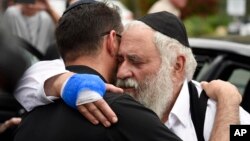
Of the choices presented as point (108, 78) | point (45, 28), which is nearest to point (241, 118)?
point (108, 78)

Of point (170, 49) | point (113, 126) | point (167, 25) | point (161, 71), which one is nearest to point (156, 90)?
point (161, 71)

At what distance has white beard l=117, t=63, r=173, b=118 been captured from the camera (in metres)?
3.04

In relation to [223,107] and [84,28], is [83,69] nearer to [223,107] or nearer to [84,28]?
[84,28]

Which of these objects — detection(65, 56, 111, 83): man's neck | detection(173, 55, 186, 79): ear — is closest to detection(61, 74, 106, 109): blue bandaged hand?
detection(65, 56, 111, 83): man's neck

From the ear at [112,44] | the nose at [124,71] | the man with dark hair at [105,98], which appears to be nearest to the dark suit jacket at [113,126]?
the man with dark hair at [105,98]

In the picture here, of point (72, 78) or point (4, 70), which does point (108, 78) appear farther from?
point (4, 70)

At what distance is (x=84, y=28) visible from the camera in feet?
8.99

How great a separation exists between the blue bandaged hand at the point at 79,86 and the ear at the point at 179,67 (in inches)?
25.2

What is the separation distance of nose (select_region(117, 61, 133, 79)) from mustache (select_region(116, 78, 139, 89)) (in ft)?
0.06

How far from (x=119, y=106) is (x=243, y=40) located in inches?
97.9

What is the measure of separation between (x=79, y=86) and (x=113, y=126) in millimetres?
186

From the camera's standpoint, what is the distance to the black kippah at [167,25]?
3127mm

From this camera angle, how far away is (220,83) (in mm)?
3154

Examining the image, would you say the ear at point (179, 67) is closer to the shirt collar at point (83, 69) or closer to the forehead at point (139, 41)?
the forehead at point (139, 41)
